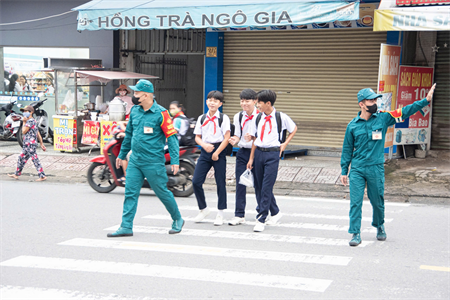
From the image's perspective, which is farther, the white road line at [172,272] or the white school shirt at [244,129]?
the white school shirt at [244,129]

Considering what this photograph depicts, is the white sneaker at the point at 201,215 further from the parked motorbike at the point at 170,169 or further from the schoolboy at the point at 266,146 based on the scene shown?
the parked motorbike at the point at 170,169

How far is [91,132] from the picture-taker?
13.8 meters

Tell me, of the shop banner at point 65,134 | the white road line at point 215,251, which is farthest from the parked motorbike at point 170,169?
the shop banner at point 65,134

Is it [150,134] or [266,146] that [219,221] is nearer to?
[266,146]

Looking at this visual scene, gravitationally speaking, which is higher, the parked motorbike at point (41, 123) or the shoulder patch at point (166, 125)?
the shoulder patch at point (166, 125)

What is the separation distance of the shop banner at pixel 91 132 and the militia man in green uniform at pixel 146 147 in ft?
23.5

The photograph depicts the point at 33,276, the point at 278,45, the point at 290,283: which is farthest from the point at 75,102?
the point at 290,283

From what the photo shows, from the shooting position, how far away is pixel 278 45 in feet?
45.1

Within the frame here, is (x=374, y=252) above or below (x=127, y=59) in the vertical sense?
below

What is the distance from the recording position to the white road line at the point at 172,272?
16.6ft

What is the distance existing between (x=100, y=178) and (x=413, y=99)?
7.18m

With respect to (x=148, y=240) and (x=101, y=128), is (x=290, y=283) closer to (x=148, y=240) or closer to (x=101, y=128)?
(x=148, y=240)

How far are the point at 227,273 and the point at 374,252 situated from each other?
178cm

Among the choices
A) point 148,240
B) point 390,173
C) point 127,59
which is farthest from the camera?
point 127,59
